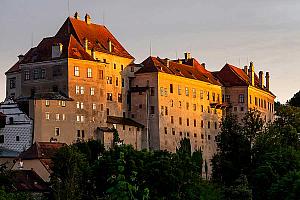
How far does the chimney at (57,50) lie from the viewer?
9081 cm

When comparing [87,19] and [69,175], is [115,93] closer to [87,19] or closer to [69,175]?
[87,19]

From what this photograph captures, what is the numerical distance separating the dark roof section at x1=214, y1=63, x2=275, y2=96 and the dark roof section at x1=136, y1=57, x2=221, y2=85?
5.90ft

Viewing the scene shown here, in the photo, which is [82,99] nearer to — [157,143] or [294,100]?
[157,143]

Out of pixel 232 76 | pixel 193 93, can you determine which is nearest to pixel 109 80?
pixel 193 93

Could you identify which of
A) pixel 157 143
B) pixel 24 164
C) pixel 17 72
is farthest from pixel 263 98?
pixel 24 164

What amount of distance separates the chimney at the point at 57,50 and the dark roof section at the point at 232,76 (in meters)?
31.6

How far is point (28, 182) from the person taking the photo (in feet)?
217

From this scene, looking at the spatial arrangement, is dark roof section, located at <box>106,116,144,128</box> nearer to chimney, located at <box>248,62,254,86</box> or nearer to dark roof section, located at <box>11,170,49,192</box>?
dark roof section, located at <box>11,170,49,192</box>

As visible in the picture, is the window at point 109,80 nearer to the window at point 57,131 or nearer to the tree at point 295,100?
the window at point 57,131

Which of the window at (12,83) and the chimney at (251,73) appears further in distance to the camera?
the chimney at (251,73)

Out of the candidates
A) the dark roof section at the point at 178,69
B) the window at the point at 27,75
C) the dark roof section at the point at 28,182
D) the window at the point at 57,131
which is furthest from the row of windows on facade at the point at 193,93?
the dark roof section at the point at 28,182

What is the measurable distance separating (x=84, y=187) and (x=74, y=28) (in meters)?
39.9

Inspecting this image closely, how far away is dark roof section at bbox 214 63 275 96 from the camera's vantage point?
115 meters

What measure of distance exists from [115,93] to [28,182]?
107ft
